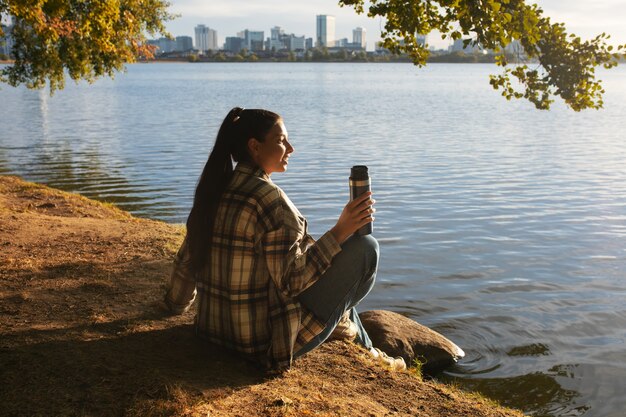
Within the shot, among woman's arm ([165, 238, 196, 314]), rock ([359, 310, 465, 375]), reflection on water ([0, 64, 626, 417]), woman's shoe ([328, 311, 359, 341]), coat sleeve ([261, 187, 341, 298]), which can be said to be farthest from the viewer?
reflection on water ([0, 64, 626, 417])

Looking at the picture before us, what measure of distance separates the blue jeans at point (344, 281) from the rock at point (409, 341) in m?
2.20

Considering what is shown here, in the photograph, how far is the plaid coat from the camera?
384 cm

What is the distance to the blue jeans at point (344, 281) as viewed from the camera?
4.01 m

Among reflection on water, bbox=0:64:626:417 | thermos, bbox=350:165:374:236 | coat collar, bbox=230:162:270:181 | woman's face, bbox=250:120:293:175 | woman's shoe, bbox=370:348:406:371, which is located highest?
woman's face, bbox=250:120:293:175

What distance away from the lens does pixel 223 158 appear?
407 centimetres

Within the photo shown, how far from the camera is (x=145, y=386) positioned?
12.7ft

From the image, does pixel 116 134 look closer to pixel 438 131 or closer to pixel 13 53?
pixel 13 53

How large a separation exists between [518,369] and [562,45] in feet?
10.3

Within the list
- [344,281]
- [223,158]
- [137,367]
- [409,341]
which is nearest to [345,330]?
[344,281]

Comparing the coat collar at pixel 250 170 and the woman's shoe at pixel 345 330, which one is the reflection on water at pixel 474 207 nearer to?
the woman's shoe at pixel 345 330

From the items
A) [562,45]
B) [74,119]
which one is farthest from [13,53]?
[562,45]

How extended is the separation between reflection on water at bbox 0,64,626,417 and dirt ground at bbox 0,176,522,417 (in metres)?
2.07

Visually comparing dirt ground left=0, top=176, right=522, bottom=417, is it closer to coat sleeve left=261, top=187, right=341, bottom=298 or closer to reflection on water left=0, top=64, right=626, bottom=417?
coat sleeve left=261, top=187, right=341, bottom=298

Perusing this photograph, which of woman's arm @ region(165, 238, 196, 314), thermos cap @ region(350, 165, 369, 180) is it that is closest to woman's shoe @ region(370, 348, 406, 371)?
woman's arm @ region(165, 238, 196, 314)
